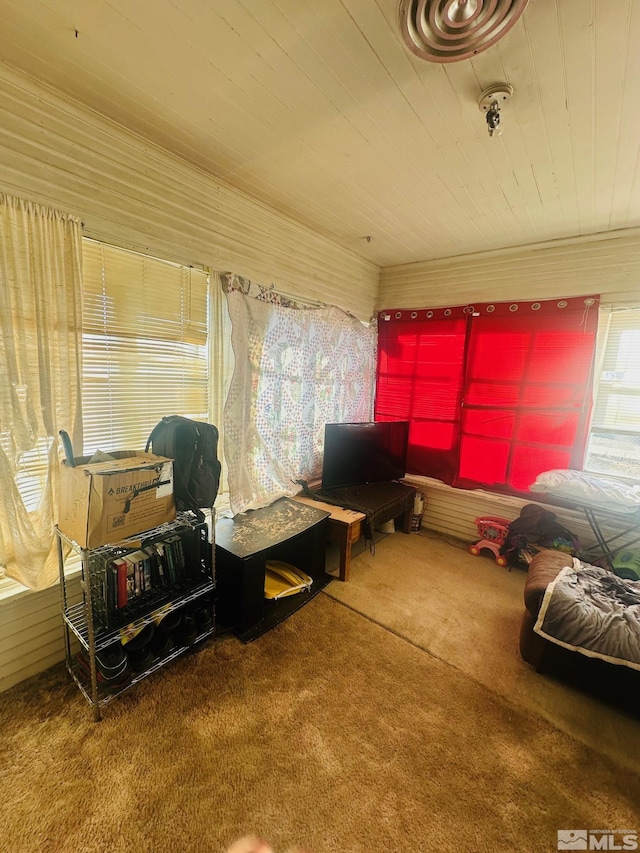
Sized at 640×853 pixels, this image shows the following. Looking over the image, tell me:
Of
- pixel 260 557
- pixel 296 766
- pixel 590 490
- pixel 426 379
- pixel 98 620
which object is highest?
pixel 426 379

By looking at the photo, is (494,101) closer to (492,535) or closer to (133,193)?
(133,193)

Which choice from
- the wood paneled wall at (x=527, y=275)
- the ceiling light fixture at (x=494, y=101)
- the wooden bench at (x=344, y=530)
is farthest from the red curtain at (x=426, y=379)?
the ceiling light fixture at (x=494, y=101)

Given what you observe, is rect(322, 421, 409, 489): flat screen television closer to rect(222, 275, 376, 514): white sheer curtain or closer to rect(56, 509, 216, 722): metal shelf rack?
rect(222, 275, 376, 514): white sheer curtain

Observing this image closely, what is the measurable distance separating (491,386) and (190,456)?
2695 mm

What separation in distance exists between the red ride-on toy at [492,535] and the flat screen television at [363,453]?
85 cm

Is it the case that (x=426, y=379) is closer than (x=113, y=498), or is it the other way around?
(x=113, y=498)

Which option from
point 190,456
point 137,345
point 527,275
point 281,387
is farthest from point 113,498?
point 527,275

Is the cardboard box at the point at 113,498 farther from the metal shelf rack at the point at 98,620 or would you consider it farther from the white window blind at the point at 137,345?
the white window blind at the point at 137,345

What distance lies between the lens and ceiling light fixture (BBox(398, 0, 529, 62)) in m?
1.03

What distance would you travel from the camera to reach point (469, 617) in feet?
7.70

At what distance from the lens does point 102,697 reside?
5.36 feet

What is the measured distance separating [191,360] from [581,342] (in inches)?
116

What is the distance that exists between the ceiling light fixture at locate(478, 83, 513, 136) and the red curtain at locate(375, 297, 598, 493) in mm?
1859

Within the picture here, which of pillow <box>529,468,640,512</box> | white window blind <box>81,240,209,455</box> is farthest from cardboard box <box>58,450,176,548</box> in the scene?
pillow <box>529,468,640,512</box>
